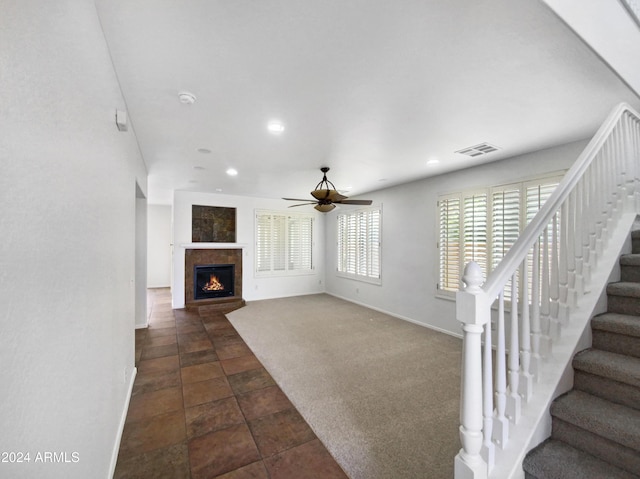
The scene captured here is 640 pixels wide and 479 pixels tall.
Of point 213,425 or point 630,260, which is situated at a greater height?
point 630,260

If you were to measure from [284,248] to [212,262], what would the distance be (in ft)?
6.03

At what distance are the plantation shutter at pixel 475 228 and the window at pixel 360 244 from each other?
194 cm

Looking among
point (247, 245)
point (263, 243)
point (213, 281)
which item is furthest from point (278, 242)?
point (213, 281)

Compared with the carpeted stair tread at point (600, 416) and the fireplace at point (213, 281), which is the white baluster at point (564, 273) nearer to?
the carpeted stair tread at point (600, 416)

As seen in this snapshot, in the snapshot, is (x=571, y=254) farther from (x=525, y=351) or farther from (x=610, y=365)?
(x=525, y=351)

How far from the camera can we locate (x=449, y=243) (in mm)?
4328

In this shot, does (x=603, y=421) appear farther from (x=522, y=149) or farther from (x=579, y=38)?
(x=522, y=149)

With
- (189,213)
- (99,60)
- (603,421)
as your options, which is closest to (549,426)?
(603,421)

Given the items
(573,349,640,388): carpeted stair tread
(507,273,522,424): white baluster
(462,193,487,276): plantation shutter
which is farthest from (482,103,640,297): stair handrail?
(462,193,487,276): plantation shutter

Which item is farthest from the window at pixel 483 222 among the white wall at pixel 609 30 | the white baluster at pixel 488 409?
the white baluster at pixel 488 409

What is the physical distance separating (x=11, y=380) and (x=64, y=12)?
1242mm

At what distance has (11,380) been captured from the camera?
66cm

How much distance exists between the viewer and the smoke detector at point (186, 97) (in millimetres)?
2093

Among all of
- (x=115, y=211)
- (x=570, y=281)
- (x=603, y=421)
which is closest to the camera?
(x=603, y=421)
